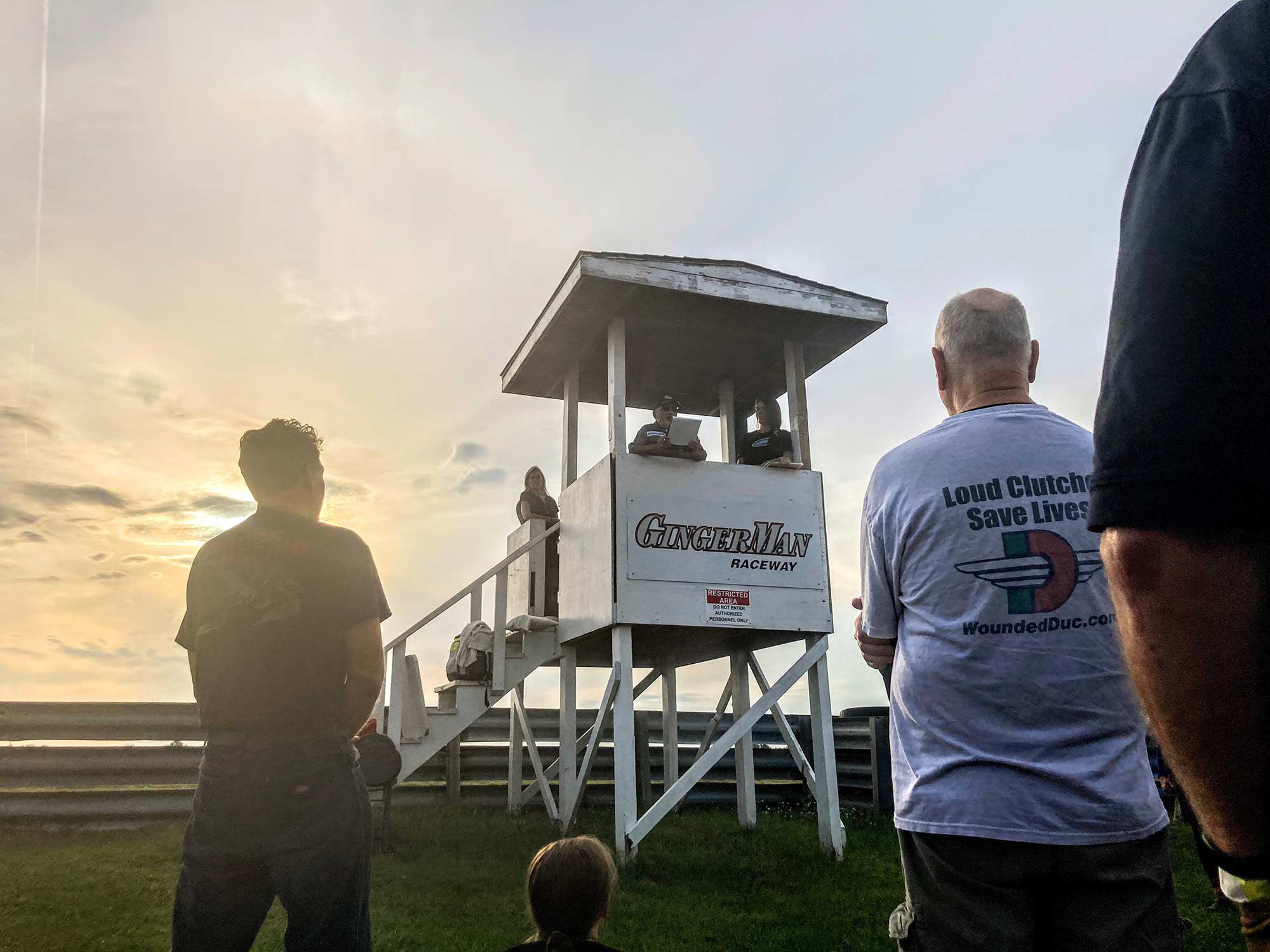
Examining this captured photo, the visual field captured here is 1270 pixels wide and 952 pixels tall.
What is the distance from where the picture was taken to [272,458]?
3408 millimetres

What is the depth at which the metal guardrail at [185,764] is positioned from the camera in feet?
38.8

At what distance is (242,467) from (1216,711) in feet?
10.5

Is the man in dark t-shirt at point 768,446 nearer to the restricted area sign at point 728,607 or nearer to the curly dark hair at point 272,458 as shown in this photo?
the restricted area sign at point 728,607

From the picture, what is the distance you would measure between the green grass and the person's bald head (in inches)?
214

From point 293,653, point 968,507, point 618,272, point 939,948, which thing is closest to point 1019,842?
point 939,948

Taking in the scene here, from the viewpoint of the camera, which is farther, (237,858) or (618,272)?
(618,272)

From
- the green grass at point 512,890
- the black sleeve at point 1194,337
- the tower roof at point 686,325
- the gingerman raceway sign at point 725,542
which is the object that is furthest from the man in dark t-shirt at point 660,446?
the black sleeve at point 1194,337

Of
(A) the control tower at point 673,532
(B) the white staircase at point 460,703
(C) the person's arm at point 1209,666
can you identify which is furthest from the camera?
(B) the white staircase at point 460,703

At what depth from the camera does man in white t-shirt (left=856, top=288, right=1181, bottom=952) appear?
2.06 meters

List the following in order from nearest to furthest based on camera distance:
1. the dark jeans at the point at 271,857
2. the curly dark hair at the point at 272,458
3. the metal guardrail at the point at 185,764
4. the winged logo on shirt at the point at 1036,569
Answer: the winged logo on shirt at the point at 1036,569
the dark jeans at the point at 271,857
the curly dark hair at the point at 272,458
the metal guardrail at the point at 185,764

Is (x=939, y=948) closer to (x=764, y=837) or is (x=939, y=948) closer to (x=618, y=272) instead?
(x=618, y=272)

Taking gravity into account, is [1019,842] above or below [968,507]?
below

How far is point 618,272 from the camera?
970cm

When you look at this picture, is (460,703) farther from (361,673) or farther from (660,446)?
(361,673)
